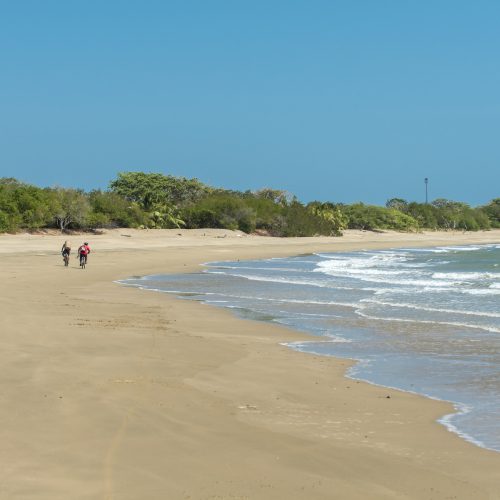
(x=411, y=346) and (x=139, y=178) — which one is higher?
(x=139, y=178)

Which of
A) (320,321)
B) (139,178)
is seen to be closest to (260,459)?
(320,321)

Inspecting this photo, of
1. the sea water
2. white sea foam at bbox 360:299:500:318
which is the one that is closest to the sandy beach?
the sea water

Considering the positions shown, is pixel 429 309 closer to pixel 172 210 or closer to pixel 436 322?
pixel 436 322

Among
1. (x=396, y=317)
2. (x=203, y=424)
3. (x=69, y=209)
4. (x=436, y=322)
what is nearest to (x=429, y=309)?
(x=396, y=317)

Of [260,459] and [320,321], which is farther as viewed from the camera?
[320,321]

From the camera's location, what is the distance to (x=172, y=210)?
80.8 meters

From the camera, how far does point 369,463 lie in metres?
7.04

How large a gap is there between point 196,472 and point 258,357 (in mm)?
6776

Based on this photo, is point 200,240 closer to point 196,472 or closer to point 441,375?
point 441,375

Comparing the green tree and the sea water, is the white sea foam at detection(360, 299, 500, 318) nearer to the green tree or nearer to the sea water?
the sea water

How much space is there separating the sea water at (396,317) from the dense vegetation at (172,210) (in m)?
27.8

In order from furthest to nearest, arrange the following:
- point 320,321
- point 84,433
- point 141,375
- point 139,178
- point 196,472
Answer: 1. point 139,178
2. point 320,321
3. point 141,375
4. point 84,433
5. point 196,472

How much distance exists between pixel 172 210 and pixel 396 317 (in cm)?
6240

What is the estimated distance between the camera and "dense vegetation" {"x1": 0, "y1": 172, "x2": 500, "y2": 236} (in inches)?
2532
